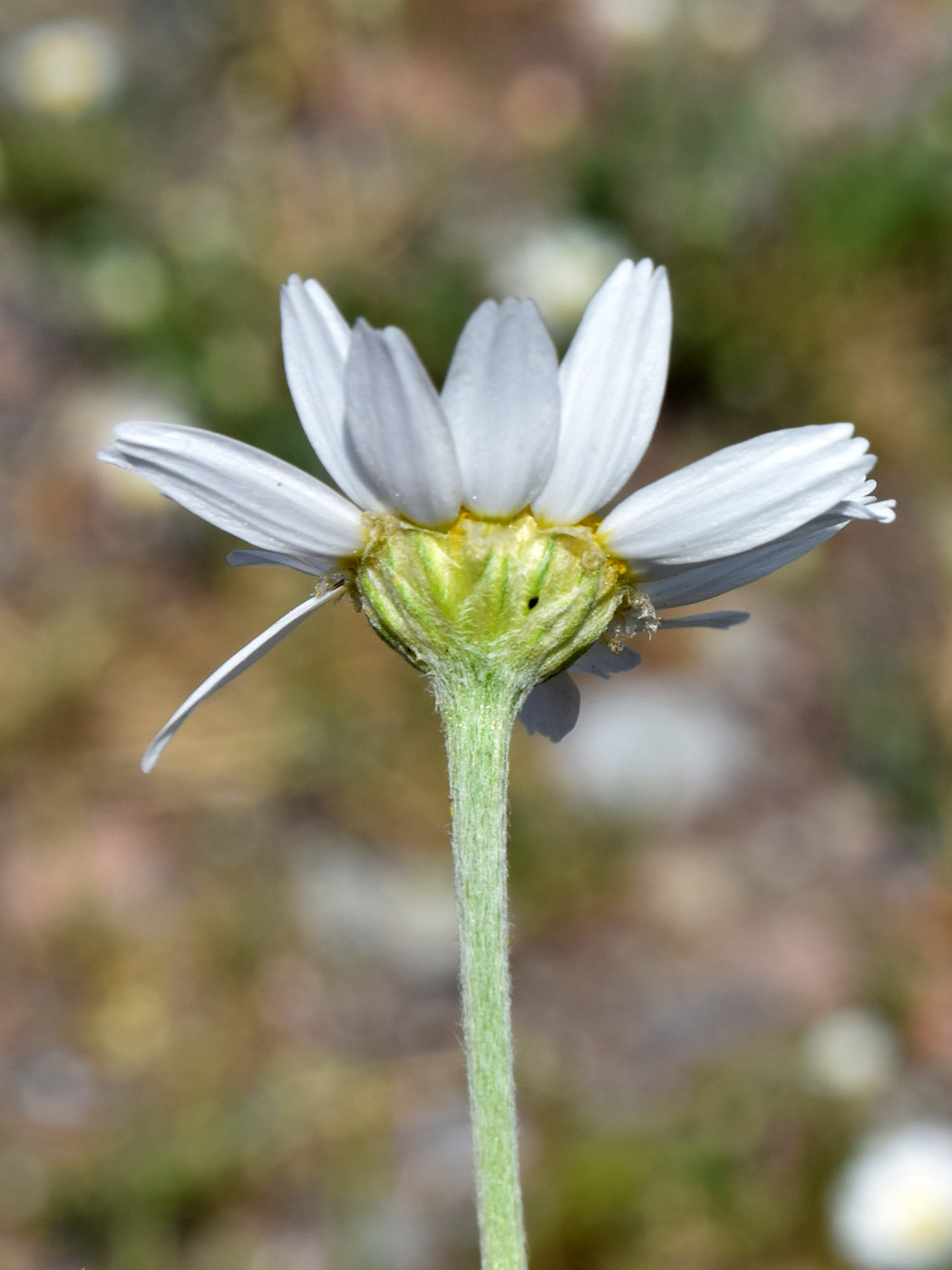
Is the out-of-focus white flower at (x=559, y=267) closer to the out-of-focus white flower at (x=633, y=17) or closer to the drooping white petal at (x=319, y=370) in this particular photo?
the out-of-focus white flower at (x=633, y=17)

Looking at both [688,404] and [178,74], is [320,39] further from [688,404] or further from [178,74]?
[688,404]

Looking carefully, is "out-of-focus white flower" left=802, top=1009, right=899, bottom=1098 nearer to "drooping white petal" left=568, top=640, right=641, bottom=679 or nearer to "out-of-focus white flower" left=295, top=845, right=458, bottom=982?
"out-of-focus white flower" left=295, top=845, right=458, bottom=982

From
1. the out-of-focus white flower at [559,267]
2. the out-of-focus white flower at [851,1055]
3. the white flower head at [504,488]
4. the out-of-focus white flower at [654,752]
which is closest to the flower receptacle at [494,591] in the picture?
the white flower head at [504,488]

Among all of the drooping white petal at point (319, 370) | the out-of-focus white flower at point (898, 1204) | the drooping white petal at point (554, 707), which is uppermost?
the out-of-focus white flower at point (898, 1204)

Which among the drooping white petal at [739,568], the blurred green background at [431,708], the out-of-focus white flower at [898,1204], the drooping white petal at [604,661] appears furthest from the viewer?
the blurred green background at [431,708]

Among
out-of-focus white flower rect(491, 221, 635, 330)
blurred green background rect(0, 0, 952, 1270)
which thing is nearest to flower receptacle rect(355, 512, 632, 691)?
blurred green background rect(0, 0, 952, 1270)

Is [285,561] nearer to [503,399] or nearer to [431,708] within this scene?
[503,399]

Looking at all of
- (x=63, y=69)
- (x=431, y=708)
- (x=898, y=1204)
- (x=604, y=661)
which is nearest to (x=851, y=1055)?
(x=898, y=1204)
